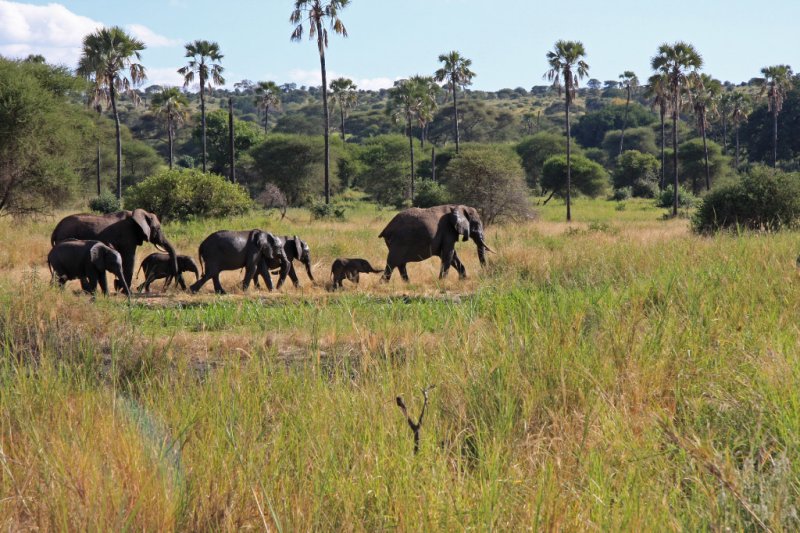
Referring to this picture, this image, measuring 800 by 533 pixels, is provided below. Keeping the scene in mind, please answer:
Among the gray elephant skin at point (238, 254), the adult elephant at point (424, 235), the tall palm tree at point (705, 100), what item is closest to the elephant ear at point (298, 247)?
the gray elephant skin at point (238, 254)

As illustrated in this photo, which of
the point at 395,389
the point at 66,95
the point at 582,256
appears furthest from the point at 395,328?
the point at 66,95

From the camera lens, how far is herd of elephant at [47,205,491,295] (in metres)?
11.6

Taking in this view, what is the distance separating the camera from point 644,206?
5184 cm

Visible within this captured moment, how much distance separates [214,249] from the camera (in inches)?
521

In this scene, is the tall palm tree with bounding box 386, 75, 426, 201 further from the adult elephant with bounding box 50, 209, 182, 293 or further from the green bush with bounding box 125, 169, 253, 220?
the adult elephant with bounding box 50, 209, 182, 293

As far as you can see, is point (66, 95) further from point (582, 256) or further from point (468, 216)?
point (582, 256)

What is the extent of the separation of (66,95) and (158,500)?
2963 cm

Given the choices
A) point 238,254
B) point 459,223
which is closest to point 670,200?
point 459,223

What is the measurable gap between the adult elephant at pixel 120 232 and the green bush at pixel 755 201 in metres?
16.7

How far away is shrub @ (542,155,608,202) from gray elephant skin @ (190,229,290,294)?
152ft

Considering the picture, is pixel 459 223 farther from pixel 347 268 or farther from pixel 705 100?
pixel 705 100

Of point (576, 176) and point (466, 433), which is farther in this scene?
point (576, 176)

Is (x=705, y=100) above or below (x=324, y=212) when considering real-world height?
above

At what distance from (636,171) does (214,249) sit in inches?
2239
